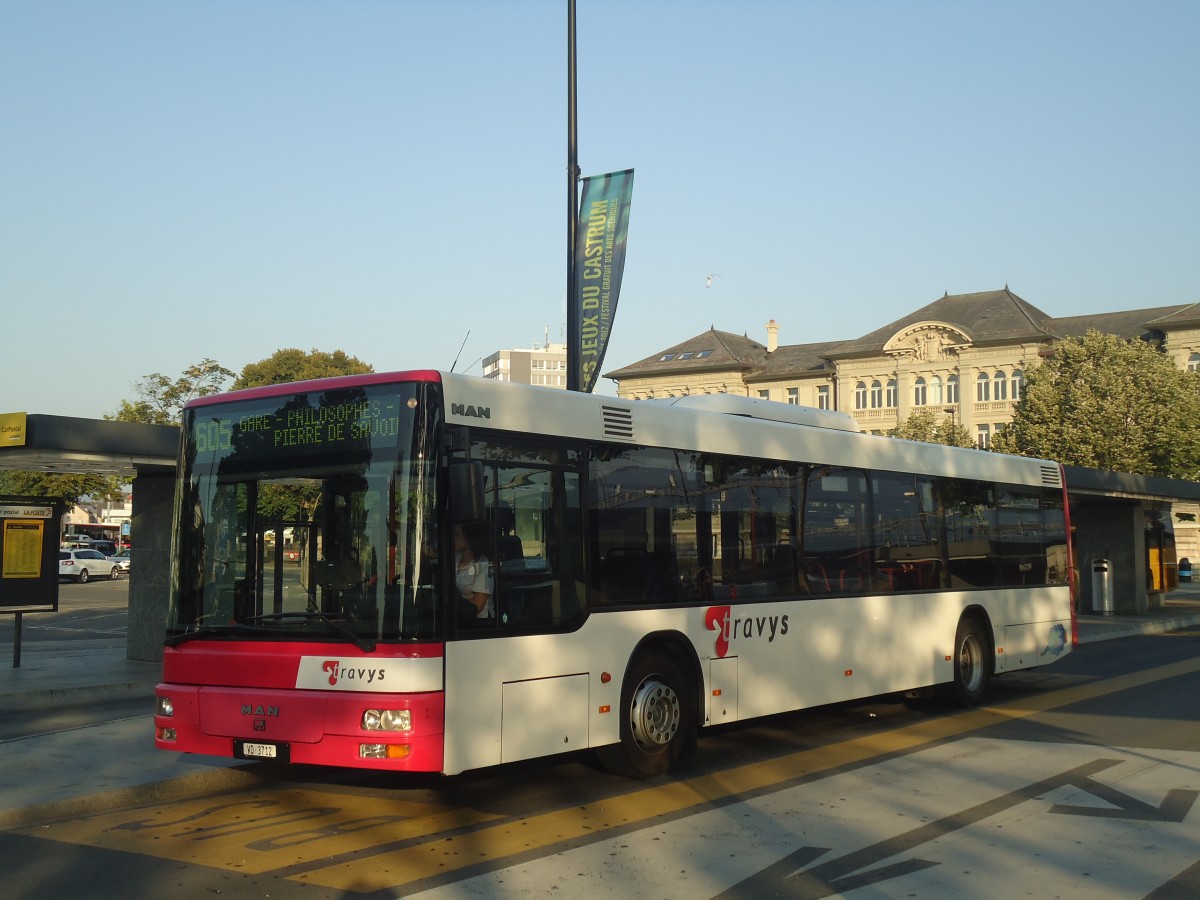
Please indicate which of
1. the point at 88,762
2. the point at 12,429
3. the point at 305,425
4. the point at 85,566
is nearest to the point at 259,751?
the point at 305,425

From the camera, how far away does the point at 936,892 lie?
19.8ft

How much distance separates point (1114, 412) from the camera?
58344 mm

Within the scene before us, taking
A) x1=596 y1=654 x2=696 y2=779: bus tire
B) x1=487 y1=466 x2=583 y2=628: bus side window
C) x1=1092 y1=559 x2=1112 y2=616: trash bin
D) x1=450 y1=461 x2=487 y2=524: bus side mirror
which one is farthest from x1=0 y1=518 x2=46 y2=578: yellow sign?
x1=1092 y1=559 x2=1112 y2=616: trash bin

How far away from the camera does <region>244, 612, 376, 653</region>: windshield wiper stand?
7504 millimetres

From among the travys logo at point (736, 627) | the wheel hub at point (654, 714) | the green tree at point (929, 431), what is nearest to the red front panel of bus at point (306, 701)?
the wheel hub at point (654, 714)

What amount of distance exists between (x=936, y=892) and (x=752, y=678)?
4.46 metres

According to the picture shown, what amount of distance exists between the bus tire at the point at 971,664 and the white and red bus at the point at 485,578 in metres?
2.88

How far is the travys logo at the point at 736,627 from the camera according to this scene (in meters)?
10.1

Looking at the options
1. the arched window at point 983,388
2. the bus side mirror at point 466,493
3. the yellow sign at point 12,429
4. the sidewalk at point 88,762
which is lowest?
the sidewalk at point 88,762

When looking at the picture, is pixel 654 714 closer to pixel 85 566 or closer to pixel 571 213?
pixel 571 213

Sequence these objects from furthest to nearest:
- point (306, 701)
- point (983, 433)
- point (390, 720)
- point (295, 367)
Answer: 1. point (983, 433)
2. point (295, 367)
3. point (306, 701)
4. point (390, 720)

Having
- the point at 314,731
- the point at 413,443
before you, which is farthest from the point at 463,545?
the point at 314,731

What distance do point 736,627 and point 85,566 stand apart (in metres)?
51.9

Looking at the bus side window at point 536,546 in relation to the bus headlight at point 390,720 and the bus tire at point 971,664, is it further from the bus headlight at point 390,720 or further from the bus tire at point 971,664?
the bus tire at point 971,664
